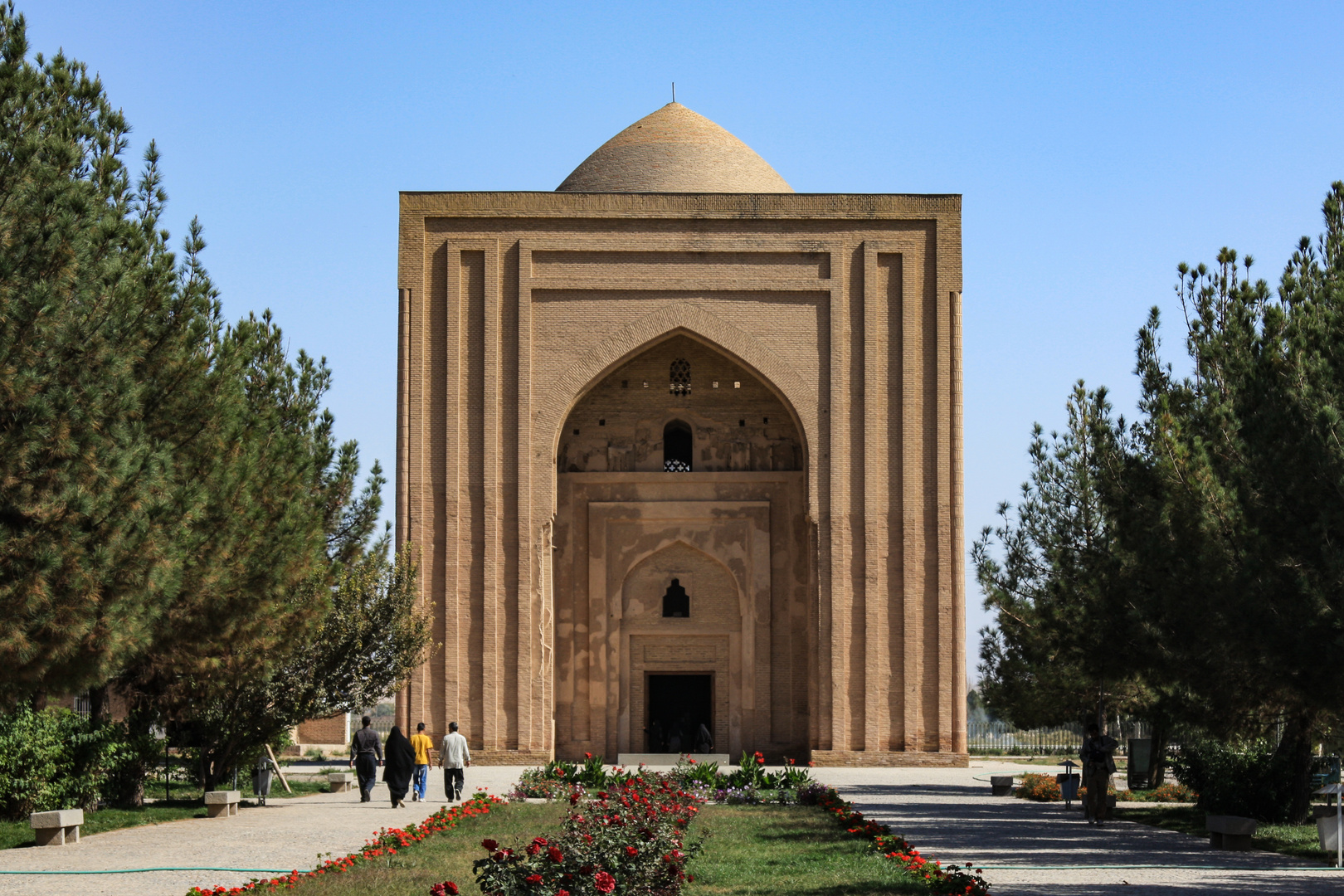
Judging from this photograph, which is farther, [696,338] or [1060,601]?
[696,338]

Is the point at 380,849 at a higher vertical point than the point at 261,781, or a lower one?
higher

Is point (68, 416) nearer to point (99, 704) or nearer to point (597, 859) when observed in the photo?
point (597, 859)

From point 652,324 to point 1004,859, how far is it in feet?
46.8

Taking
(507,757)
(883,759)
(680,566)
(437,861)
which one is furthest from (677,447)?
(437,861)

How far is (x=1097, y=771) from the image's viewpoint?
1411 cm

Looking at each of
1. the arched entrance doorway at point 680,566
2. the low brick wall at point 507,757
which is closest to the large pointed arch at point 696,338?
the arched entrance doorway at point 680,566

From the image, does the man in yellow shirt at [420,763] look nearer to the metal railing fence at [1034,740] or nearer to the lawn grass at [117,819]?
the lawn grass at [117,819]

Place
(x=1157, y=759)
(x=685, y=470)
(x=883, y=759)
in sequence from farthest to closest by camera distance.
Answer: (x=685, y=470), (x=883, y=759), (x=1157, y=759)

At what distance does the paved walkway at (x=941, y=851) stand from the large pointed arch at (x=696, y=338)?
8.15 m

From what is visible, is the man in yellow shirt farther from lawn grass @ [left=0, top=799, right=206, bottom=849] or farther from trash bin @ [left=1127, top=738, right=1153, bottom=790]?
trash bin @ [left=1127, top=738, right=1153, bottom=790]

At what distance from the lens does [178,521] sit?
36.2ft

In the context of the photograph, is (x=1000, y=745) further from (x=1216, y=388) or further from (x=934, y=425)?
(x=1216, y=388)

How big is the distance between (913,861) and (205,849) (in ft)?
17.6

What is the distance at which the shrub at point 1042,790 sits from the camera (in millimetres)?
17188
